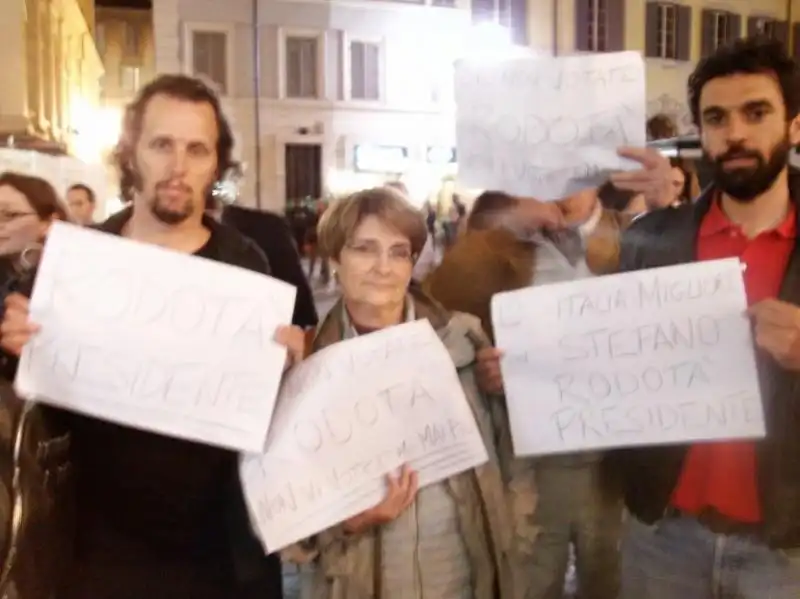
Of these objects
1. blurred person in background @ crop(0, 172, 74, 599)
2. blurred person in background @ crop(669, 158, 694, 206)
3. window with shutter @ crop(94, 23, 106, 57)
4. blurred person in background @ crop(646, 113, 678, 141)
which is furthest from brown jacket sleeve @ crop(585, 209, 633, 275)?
window with shutter @ crop(94, 23, 106, 57)

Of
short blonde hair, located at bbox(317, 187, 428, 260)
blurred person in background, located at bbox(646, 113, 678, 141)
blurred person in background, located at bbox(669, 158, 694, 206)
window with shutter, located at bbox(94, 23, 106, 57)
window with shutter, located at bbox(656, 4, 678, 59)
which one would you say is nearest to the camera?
short blonde hair, located at bbox(317, 187, 428, 260)

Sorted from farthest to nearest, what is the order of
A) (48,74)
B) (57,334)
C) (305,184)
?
(48,74)
(305,184)
(57,334)

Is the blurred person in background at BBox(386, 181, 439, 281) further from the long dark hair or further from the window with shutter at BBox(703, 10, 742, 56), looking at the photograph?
the window with shutter at BBox(703, 10, 742, 56)

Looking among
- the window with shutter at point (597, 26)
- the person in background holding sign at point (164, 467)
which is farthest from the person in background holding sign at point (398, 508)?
the window with shutter at point (597, 26)

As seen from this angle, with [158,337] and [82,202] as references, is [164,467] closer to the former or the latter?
[158,337]

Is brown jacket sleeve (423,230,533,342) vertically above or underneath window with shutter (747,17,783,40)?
underneath

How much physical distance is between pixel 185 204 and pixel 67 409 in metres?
0.39

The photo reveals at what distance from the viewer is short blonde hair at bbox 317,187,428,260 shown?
58.8 inches

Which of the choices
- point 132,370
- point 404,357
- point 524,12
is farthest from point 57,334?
point 524,12

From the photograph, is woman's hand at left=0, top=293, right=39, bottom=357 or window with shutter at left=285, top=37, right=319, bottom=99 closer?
woman's hand at left=0, top=293, right=39, bottom=357

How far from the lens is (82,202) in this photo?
2258 millimetres

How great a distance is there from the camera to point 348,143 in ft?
7.67

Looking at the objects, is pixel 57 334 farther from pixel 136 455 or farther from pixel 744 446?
pixel 744 446

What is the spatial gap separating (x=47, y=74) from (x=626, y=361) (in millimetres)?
4141
